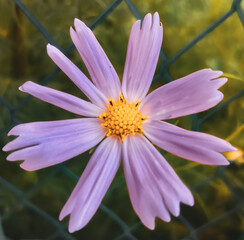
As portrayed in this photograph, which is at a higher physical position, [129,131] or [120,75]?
[120,75]

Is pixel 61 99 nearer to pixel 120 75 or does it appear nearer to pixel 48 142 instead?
pixel 48 142

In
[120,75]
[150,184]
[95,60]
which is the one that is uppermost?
[120,75]

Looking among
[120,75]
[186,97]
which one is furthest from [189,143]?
[120,75]

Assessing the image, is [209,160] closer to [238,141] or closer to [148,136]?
[148,136]

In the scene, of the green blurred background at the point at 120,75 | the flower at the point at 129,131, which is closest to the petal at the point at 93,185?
the flower at the point at 129,131

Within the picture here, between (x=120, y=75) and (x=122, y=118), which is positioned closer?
(x=122, y=118)

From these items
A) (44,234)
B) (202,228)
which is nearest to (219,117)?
(202,228)

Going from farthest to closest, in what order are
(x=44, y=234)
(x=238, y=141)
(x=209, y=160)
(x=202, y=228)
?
1. (x=44, y=234)
2. (x=202, y=228)
3. (x=238, y=141)
4. (x=209, y=160)
